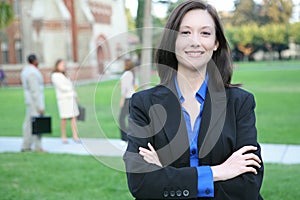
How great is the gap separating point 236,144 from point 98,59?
4.46 feet

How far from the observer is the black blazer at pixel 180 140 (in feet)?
5.71

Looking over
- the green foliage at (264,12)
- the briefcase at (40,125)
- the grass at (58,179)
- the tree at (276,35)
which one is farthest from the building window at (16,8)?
the tree at (276,35)

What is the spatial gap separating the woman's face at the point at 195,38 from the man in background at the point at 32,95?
22.0ft

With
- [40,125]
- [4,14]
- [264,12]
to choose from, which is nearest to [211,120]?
[40,125]

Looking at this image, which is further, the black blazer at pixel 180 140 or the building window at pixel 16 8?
the building window at pixel 16 8

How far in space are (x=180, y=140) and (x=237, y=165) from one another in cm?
27

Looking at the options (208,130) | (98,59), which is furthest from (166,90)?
(98,59)

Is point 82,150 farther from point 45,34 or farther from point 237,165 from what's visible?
point 45,34

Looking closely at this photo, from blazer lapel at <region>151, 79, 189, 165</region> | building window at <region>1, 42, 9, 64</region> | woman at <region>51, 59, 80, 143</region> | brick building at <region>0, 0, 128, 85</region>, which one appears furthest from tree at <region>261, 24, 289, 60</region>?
blazer lapel at <region>151, 79, 189, 165</region>

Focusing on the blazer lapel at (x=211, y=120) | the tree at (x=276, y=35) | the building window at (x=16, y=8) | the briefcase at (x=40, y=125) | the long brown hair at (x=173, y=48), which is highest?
the building window at (x=16, y=8)

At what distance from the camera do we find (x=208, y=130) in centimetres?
176

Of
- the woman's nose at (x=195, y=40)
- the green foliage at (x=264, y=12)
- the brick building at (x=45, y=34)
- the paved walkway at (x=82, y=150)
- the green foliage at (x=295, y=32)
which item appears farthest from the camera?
the green foliage at (x=264, y=12)

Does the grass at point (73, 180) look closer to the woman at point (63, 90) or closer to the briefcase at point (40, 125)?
the briefcase at point (40, 125)

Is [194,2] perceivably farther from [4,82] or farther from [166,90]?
[4,82]
